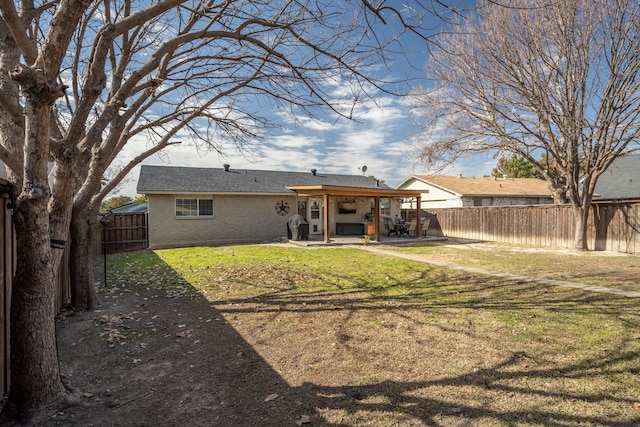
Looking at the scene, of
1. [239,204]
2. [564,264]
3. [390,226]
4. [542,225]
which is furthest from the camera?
[390,226]

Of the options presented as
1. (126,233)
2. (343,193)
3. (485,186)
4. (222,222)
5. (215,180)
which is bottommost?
(126,233)

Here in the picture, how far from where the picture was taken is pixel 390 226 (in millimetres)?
20031

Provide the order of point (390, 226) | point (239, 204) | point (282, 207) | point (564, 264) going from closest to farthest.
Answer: point (564, 264) < point (239, 204) < point (282, 207) < point (390, 226)

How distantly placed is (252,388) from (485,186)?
1094 inches

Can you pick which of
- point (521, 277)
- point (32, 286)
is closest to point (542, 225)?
point (521, 277)

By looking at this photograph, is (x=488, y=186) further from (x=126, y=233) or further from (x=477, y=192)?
(x=126, y=233)

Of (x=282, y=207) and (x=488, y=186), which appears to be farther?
(x=488, y=186)

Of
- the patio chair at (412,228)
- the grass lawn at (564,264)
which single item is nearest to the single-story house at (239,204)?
the patio chair at (412,228)

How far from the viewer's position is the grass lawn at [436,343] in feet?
9.13

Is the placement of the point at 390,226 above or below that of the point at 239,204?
below

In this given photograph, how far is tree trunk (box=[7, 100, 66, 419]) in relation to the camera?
2611 millimetres

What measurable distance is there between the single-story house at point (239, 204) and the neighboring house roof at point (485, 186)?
823 centimetres

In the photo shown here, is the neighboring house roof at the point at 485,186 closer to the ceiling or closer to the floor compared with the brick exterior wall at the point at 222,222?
closer to the ceiling

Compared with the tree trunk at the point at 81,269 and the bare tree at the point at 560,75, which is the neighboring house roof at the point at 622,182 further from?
the tree trunk at the point at 81,269
